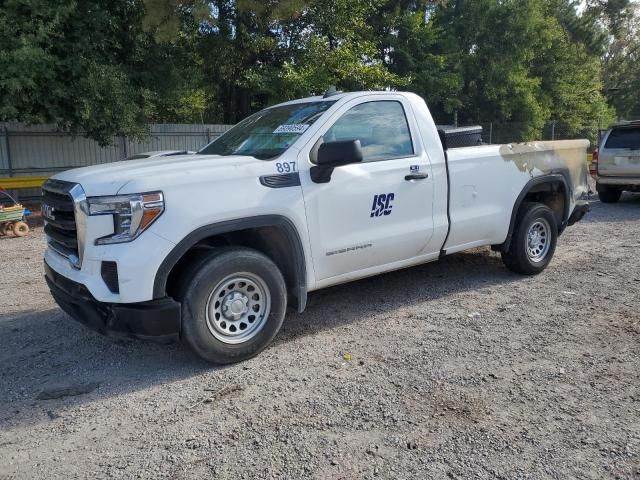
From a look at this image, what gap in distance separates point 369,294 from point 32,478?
3613 millimetres

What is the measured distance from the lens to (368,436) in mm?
3113

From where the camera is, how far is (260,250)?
439 cm

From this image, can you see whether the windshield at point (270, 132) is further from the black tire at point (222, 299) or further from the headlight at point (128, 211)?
the headlight at point (128, 211)

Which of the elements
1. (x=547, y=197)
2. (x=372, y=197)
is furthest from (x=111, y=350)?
(x=547, y=197)

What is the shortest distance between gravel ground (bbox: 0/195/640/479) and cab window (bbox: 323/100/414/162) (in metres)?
1.51

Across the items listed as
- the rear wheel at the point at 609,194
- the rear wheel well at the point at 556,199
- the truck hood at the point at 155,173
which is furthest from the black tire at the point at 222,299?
the rear wheel at the point at 609,194

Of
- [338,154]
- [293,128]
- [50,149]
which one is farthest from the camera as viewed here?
[50,149]

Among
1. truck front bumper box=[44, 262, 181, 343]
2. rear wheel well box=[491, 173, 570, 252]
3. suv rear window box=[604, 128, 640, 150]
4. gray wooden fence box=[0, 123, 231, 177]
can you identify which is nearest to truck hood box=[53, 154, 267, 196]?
truck front bumper box=[44, 262, 181, 343]

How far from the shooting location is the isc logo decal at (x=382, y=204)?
4617 mm

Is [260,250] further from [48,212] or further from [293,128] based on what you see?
[48,212]

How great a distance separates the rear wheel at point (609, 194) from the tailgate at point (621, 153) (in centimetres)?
56

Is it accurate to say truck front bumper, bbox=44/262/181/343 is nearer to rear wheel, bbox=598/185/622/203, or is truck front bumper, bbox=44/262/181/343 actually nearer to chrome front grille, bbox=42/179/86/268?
chrome front grille, bbox=42/179/86/268

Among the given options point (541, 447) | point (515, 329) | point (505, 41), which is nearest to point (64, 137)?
point (515, 329)

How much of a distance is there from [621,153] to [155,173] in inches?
451
